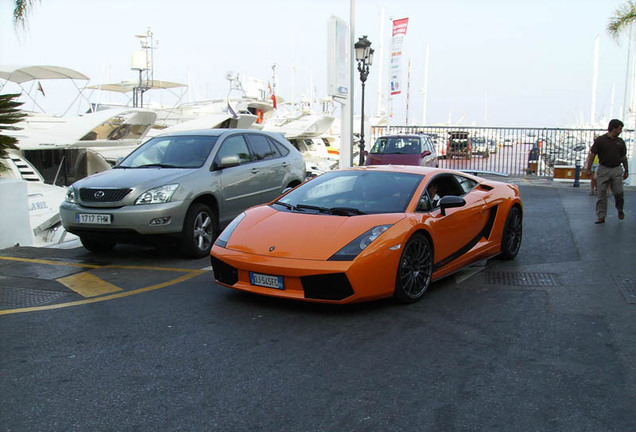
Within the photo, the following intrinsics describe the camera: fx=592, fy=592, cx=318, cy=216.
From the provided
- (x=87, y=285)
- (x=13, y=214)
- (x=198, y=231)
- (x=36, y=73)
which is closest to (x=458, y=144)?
(x=36, y=73)

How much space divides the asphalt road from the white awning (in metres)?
15.5

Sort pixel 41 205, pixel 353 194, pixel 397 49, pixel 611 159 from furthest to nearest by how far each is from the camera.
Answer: pixel 397 49
pixel 41 205
pixel 611 159
pixel 353 194

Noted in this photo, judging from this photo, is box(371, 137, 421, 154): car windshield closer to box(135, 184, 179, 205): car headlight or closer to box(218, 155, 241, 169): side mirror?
box(218, 155, 241, 169): side mirror

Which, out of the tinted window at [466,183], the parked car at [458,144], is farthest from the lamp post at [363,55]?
the tinted window at [466,183]

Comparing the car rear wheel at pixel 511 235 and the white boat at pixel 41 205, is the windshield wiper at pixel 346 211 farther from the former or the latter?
the white boat at pixel 41 205

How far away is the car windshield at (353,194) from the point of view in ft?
19.7

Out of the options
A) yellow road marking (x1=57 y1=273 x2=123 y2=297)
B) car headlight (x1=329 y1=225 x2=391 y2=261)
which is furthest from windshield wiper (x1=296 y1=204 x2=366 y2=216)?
yellow road marking (x1=57 y1=273 x2=123 y2=297)

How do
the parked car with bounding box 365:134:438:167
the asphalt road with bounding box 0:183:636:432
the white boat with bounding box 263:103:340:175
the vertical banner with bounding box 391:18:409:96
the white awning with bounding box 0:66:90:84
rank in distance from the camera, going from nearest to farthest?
the asphalt road with bounding box 0:183:636:432, the parked car with bounding box 365:134:438:167, the white awning with bounding box 0:66:90:84, the white boat with bounding box 263:103:340:175, the vertical banner with bounding box 391:18:409:96

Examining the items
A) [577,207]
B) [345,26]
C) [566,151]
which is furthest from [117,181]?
[566,151]

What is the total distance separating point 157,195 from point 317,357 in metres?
4.08

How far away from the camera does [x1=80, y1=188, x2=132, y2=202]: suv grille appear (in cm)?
747

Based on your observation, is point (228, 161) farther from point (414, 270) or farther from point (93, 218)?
point (414, 270)

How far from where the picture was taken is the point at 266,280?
5293 mm

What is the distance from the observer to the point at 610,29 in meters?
16.5
